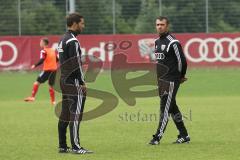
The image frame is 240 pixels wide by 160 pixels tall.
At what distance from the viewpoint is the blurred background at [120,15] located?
1576 inches

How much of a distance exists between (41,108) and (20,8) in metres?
21.2

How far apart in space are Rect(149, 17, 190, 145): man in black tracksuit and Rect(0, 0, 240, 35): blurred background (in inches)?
1056

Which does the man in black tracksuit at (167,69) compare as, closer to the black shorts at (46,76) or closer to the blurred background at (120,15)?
the black shorts at (46,76)

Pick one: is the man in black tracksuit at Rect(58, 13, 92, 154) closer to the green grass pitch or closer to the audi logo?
the green grass pitch

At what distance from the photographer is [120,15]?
41.5 metres

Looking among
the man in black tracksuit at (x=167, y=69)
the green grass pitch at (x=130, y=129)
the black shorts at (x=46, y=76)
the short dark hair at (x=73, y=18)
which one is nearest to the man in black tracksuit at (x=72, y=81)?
the short dark hair at (x=73, y=18)

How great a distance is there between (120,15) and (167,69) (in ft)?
94.9

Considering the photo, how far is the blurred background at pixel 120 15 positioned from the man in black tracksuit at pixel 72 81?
1107 inches

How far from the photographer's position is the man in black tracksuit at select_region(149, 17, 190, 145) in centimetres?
1265

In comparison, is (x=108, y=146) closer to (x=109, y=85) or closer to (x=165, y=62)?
(x=165, y=62)

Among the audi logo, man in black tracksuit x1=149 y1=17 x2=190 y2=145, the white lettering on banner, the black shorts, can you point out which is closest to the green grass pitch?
man in black tracksuit x1=149 y1=17 x2=190 y2=145

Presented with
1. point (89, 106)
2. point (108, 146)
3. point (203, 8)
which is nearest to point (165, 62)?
point (108, 146)

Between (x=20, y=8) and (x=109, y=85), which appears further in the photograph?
(x=20, y=8)

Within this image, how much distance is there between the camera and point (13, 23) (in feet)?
134
